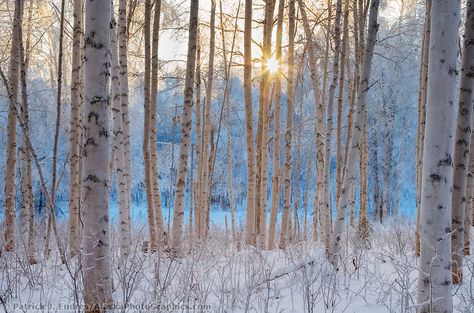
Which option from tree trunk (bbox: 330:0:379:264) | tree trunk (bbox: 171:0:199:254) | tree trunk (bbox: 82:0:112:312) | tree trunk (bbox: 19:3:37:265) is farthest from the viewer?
tree trunk (bbox: 171:0:199:254)

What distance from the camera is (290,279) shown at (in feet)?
13.0

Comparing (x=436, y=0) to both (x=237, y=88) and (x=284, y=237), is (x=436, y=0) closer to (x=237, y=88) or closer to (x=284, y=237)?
(x=284, y=237)

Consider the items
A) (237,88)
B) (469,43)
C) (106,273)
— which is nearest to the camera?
(106,273)

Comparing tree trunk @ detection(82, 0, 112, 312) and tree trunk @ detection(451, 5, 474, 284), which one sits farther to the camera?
tree trunk @ detection(451, 5, 474, 284)

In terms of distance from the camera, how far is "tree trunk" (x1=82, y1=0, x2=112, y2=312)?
2.73 metres

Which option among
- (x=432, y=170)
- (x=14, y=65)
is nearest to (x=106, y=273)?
(x=432, y=170)

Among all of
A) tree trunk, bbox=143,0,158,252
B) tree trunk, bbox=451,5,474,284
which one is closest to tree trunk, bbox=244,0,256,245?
tree trunk, bbox=143,0,158,252

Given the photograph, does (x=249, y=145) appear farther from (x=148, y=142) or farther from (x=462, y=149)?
(x=462, y=149)

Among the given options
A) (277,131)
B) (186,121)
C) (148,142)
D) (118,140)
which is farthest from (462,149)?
(148,142)

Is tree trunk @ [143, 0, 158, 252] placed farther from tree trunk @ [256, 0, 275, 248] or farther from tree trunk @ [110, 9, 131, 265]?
tree trunk @ [256, 0, 275, 248]

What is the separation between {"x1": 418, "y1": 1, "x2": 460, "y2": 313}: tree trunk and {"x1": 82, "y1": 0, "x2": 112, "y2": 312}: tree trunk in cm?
212

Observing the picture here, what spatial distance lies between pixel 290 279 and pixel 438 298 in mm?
1766

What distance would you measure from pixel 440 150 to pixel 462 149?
4.28 feet

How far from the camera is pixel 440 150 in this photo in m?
2.53
